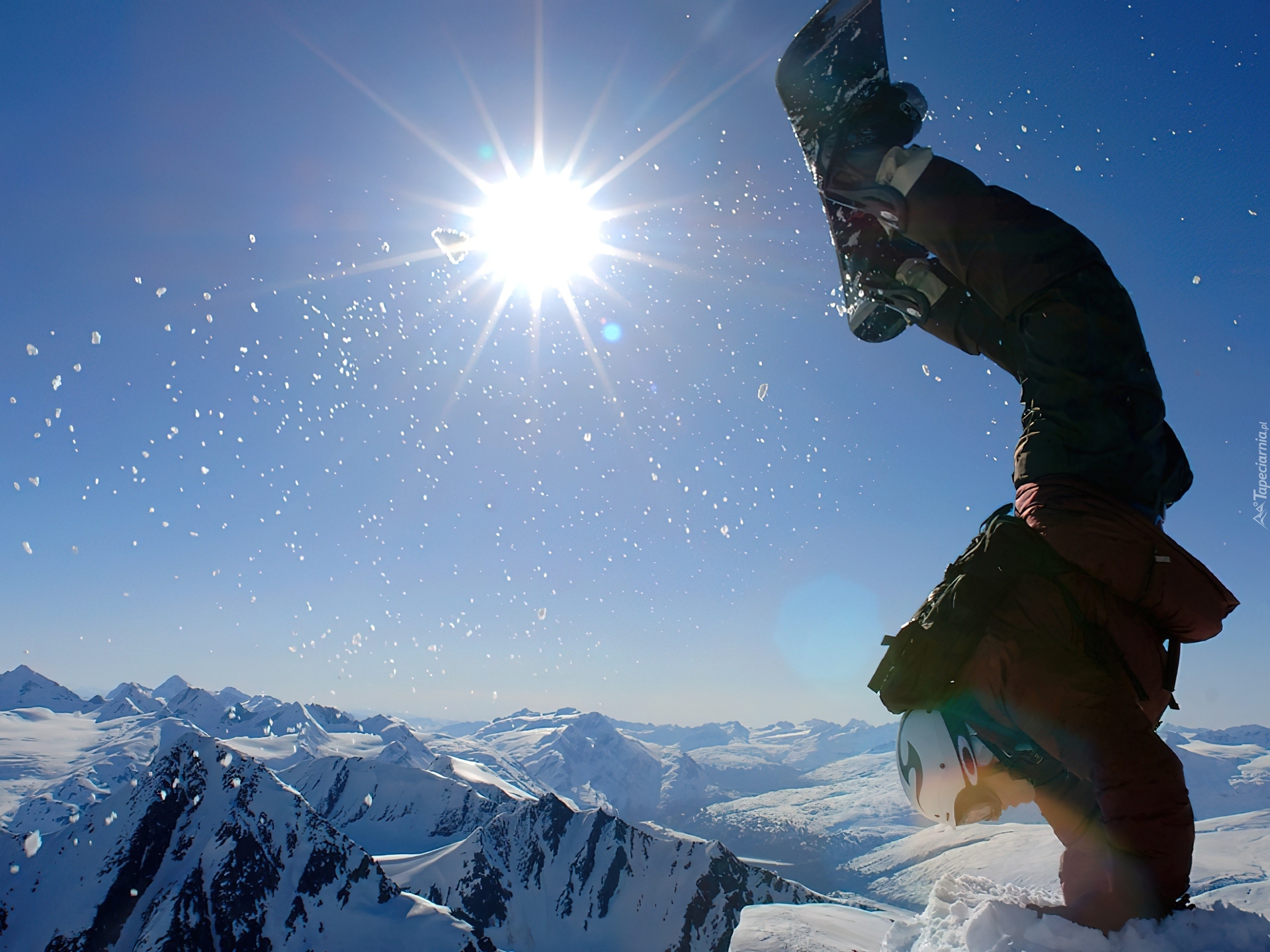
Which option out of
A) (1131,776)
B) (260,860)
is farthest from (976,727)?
(260,860)

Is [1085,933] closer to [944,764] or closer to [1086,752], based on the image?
[1086,752]

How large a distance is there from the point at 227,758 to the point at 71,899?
3167 centimetres

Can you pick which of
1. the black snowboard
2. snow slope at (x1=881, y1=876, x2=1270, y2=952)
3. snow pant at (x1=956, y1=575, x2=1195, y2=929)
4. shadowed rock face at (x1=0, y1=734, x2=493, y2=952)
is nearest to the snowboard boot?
the black snowboard

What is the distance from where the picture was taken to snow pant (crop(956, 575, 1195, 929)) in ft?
6.69

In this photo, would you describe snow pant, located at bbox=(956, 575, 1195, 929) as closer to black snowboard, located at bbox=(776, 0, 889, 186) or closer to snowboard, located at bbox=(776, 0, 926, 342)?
snowboard, located at bbox=(776, 0, 926, 342)

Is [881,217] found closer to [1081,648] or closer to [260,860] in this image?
[1081,648]

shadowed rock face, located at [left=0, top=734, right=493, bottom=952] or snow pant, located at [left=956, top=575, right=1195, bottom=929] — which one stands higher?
snow pant, located at [left=956, top=575, right=1195, bottom=929]

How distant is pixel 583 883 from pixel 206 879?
97815 mm

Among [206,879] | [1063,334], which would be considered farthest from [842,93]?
[206,879]

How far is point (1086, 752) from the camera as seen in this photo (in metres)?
2.25

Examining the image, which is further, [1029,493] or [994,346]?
[994,346]

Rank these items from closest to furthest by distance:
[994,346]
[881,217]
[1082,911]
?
[1082,911], [881,217], [994,346]

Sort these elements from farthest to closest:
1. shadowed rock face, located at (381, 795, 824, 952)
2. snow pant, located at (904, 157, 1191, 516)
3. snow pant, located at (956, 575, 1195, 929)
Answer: shadowed rock face, located at (381, 795, 824, 952)
snow pant, located at (904, 157, 1191, 516)
snow pant, located at (956, 575, 1195, 929)

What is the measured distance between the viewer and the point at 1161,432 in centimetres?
264
